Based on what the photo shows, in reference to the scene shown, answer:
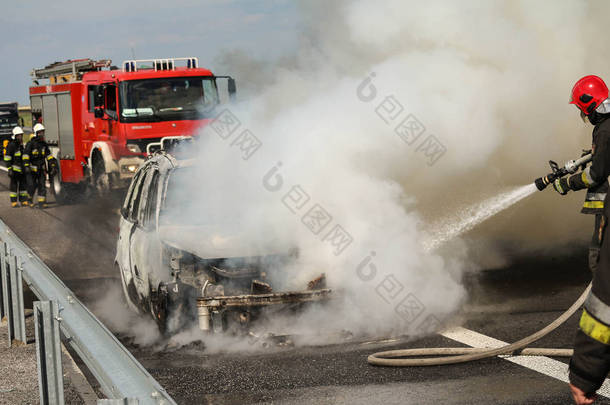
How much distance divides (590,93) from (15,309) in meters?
5.28

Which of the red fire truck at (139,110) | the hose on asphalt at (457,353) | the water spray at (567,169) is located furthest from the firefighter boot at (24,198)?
the hose on asphalt at (457,353)

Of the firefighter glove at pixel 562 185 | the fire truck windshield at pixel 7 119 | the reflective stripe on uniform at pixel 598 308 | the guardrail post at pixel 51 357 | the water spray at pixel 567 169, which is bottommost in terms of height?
the guardrail post at pixel 51 357

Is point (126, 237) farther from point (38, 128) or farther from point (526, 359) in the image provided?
point (38, 128)

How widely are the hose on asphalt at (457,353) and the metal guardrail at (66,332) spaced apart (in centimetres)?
252

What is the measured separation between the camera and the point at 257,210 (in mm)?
7523

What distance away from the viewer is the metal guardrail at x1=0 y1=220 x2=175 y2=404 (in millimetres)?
3146

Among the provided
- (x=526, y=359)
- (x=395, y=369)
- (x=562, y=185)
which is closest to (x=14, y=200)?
(x=562, y=185)

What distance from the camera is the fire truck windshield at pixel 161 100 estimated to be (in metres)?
15.0

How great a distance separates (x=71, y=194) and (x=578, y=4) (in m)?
13.7

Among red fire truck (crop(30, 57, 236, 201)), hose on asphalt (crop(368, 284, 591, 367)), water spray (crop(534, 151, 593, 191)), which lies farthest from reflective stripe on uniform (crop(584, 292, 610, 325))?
red fire truck (crop(30, 57, 236, 201))

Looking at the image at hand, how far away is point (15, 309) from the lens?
682 cm

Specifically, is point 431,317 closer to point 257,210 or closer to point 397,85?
point 257,210

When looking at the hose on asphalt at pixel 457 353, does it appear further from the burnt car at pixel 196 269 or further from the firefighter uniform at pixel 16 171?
the firefighter uniform at pixel 16 171

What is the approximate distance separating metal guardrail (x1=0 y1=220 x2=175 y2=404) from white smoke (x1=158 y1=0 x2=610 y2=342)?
5.88 ft
